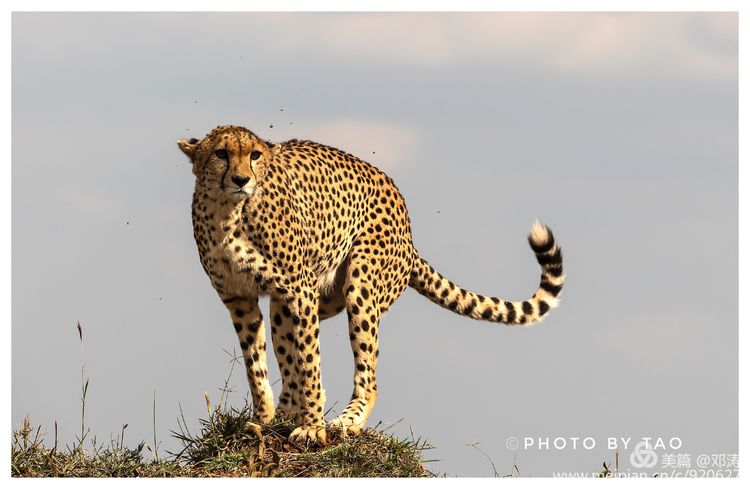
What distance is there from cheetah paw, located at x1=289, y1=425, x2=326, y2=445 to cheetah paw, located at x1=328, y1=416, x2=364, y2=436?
0.38ft

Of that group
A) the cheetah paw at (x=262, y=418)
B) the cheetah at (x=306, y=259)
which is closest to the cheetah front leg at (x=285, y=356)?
the cheetah at (x=306, y=259)

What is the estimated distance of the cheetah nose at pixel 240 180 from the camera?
916 cm

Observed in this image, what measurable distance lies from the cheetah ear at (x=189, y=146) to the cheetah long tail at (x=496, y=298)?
217 centimetres

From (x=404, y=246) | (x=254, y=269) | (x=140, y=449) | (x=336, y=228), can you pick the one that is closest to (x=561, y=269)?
(x=404, y=246)

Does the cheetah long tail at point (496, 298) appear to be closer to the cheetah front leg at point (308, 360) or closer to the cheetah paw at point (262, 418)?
the cheetah front leg at point (308, 360)

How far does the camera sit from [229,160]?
9.25 metres

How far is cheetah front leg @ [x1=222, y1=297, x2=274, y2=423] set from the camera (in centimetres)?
988

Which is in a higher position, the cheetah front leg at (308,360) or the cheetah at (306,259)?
the cheetah at (306,259)

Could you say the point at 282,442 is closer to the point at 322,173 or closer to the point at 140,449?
the point at 140,449

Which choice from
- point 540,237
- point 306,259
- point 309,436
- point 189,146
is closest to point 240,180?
point 189,146

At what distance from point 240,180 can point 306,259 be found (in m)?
0.89

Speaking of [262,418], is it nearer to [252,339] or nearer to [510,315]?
[252,339]

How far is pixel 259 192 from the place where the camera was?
9.52 metres

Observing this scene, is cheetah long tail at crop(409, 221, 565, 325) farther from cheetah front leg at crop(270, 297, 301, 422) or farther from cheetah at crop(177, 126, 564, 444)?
cheetah front leg at crop(270, 297, 301, 422)
